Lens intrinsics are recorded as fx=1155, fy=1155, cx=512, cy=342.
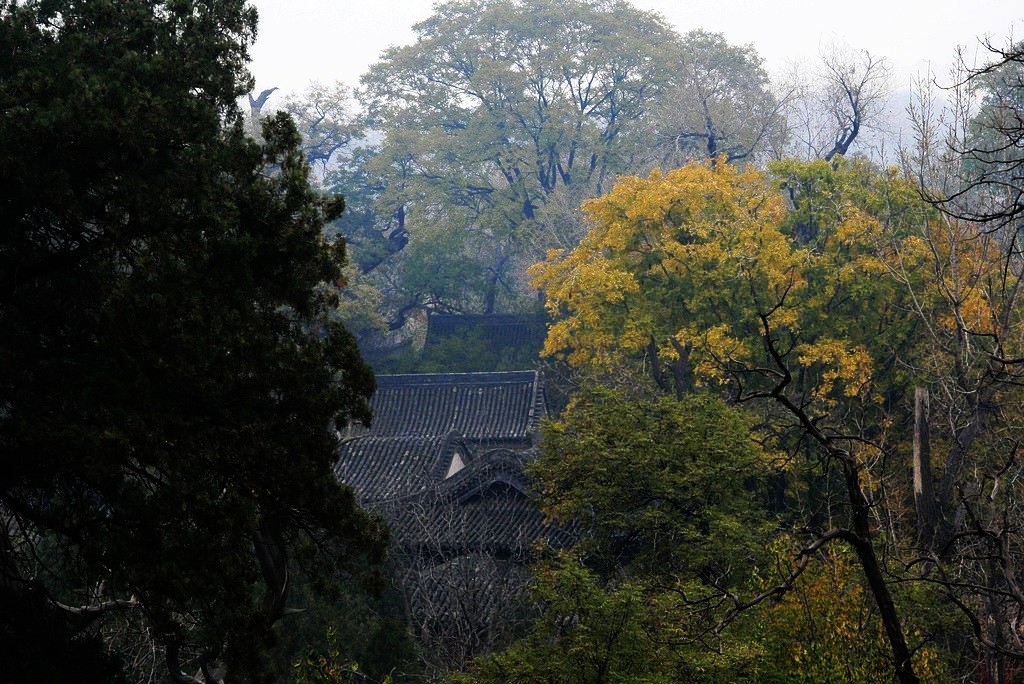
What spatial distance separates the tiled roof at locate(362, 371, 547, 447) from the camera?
94.4ft

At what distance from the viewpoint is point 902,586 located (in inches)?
520

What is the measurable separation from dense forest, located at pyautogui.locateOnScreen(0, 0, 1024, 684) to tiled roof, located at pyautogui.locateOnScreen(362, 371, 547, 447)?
42.1 inches

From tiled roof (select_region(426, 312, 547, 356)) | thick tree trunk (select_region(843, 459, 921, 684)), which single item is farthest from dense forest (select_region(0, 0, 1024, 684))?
tiled roof (select_region(426, 312, 547, 356))

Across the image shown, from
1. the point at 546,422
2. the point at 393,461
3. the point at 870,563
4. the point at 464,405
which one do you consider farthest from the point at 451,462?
the point at 870,563

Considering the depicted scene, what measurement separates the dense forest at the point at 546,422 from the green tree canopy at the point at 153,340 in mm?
28

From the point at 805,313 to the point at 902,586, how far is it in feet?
26.8

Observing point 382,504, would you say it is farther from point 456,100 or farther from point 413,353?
point 456,100

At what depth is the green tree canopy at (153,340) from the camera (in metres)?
8.06

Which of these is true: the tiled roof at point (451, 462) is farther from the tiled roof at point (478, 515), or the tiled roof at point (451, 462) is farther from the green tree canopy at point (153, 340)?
the green tree canopy at point (153, 340)

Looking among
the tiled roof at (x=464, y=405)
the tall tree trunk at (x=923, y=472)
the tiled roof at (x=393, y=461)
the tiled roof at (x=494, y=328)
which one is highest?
the tiled roof at (x=494, y=328)

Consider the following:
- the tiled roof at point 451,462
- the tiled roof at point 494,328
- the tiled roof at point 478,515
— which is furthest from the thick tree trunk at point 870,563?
the tiled roof at point 494,328

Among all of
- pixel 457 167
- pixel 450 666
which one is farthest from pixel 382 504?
pixel 457 167

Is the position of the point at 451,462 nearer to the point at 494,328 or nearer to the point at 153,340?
the point at 494,328

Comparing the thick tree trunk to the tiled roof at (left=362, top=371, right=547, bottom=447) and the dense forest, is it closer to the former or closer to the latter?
the dense forest
